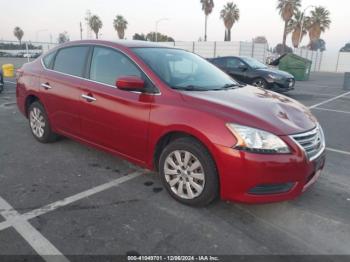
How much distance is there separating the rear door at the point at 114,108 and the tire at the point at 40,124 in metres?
1.04

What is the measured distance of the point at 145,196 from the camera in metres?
3.62

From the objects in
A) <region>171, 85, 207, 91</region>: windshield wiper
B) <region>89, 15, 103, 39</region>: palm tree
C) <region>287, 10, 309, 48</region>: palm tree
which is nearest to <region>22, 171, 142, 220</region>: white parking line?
<region>171, 85, 207, 91</region>: windshield wiper

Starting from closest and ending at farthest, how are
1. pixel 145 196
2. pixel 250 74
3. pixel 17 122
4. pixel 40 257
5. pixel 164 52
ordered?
1. pixel 40 257
2. pixel 145 196
3. pixel 164 52
4. pixel 17 122
5. pixel 250 74

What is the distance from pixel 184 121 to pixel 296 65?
19.3 metres

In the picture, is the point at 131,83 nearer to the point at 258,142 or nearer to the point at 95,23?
the point at 258,142

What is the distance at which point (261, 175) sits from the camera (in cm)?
290

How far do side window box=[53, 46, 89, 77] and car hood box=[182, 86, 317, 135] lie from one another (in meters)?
1.74

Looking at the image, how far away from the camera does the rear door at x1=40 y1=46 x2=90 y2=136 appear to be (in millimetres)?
4379

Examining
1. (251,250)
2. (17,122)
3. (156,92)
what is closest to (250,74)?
(17,122)

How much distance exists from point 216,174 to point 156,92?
3.60ft

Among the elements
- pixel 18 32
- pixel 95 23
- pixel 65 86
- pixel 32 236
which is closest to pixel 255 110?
pixel 32 236

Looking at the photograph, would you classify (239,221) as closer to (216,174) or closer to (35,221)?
(216,174)

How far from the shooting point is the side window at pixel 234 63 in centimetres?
1299

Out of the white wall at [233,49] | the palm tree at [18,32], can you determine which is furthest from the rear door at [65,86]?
the palm tree at [18,32]
